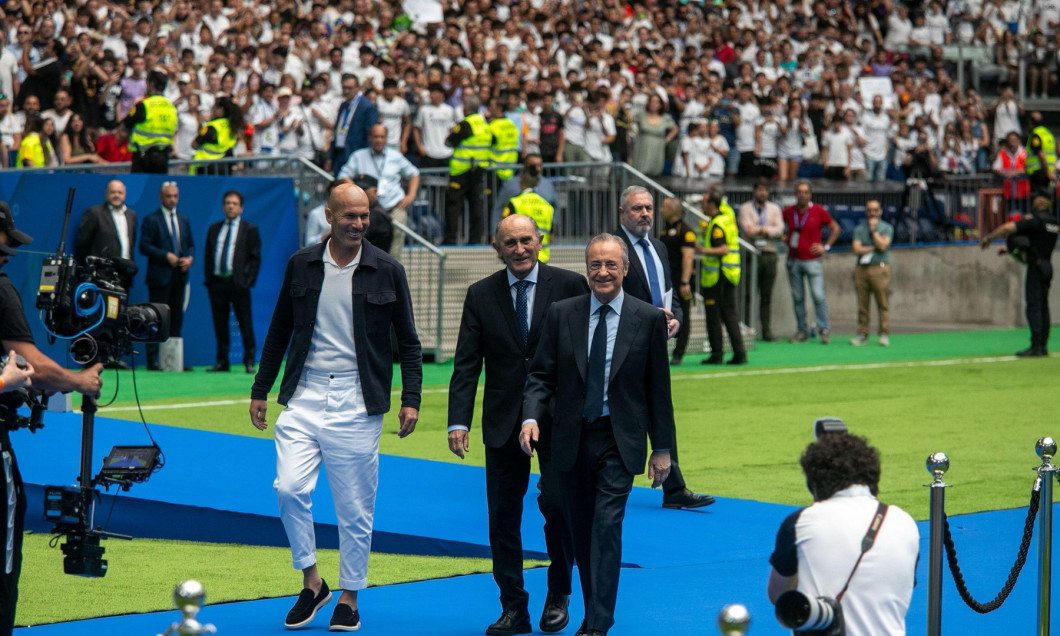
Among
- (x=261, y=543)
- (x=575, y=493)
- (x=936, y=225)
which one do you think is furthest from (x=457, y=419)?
(x=936, y=225)

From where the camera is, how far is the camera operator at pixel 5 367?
5238 mm

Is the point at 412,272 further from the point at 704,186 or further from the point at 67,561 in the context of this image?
the point at 67,561

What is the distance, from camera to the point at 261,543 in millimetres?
9109

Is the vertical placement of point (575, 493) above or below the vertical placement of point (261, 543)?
above

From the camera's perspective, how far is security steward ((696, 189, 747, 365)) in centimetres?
1881

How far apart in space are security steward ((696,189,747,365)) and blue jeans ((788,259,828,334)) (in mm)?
2926

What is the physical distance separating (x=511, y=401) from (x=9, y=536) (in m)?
2.53

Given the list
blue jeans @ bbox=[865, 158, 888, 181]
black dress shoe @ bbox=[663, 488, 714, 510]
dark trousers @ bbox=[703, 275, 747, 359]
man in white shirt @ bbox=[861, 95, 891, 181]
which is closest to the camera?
black dress shoe @ bbox=[663, 488, 714, 510]

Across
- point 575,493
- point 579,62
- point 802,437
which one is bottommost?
point 802,437

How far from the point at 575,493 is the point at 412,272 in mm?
12017

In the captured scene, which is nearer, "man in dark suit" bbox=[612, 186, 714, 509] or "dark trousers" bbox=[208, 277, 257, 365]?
"man in dark suit" bbox=[612, 186, 714, 509]

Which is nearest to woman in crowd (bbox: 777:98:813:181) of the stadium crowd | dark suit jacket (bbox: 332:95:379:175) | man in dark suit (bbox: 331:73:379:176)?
the stadium crowd

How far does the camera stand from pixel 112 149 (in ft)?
66.1

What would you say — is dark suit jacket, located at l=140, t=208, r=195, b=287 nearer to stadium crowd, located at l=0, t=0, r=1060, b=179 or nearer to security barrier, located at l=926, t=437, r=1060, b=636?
stadium crowd, located at l=0, t=0, r=1060, b=179
